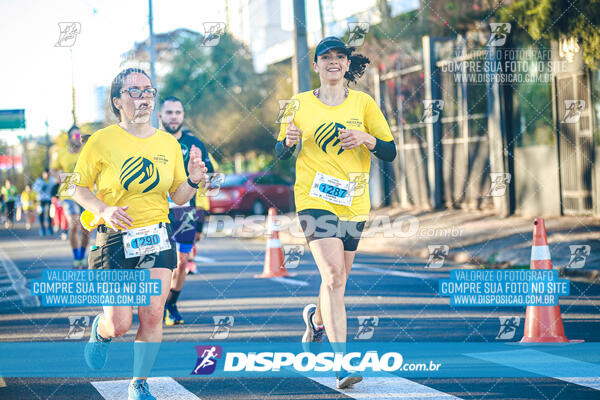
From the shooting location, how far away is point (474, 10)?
22125 millimetres

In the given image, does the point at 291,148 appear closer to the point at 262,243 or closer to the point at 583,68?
the point at 583,68

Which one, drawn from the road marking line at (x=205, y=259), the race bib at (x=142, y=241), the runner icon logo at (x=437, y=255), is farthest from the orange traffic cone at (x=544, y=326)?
the road marking line at (x=205, y=259)

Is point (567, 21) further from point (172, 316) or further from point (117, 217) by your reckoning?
point (117, 217)

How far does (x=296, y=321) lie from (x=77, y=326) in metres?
2.13

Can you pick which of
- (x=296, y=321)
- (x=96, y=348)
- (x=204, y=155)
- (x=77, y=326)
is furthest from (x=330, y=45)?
(x=77, y=326)

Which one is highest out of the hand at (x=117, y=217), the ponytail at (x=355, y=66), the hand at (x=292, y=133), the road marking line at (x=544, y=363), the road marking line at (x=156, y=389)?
the ponytail at (x=355, y=66)

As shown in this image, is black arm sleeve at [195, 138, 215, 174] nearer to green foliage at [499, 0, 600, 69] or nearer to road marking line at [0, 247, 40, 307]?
road marking line at [0, 247, 40, 307]

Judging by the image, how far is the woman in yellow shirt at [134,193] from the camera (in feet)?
16.7

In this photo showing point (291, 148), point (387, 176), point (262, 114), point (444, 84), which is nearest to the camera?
point (291, 148)

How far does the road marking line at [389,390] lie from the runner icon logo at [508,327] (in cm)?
174

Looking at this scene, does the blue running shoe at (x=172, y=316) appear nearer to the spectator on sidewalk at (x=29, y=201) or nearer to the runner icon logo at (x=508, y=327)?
the runner icon logo at (x=508, y=327)

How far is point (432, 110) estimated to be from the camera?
19422 mm

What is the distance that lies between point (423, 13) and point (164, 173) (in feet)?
68.2

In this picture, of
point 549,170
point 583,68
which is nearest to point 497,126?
point 549,170
